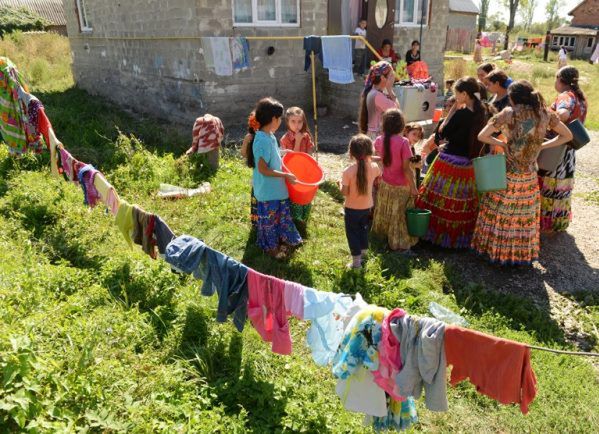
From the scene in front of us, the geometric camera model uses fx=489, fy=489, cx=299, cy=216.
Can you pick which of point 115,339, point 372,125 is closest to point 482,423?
point 115,339

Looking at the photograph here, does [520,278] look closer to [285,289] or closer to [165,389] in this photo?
[285,289]

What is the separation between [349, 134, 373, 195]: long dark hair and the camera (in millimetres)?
4652

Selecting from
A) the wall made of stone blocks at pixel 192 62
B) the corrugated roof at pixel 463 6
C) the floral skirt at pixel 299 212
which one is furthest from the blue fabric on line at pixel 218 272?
the corrugated roof at pixel 463 6

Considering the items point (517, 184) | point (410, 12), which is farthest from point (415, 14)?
point (517, 184)

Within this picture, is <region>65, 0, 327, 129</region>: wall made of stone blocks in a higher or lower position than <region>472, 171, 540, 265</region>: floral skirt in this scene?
higher

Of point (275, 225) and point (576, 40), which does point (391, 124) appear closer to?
point (275, 225)

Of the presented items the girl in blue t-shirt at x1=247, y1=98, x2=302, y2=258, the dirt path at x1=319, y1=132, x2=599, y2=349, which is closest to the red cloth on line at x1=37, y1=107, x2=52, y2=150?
the girl in blue t-shirt at x1=247, y1=98, x2=302, y2=258

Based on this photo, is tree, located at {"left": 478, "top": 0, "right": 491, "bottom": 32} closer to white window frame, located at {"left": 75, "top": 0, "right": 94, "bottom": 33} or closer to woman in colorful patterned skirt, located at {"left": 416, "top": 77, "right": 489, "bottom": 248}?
white window frame, located at {"left": 75, "top": 0, "right": 94, "bottom": 33}

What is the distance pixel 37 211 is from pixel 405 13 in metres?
10.6

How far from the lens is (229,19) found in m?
10.4

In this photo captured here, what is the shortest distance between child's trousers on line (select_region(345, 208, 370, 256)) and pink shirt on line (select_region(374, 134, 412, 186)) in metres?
0.68

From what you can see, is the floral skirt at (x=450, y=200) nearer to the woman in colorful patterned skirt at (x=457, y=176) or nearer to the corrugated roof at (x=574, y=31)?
the woman in colorful patterned skirt at (x=457, y=176)

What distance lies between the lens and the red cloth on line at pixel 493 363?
7.91ft

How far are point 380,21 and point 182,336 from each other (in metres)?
10.9
